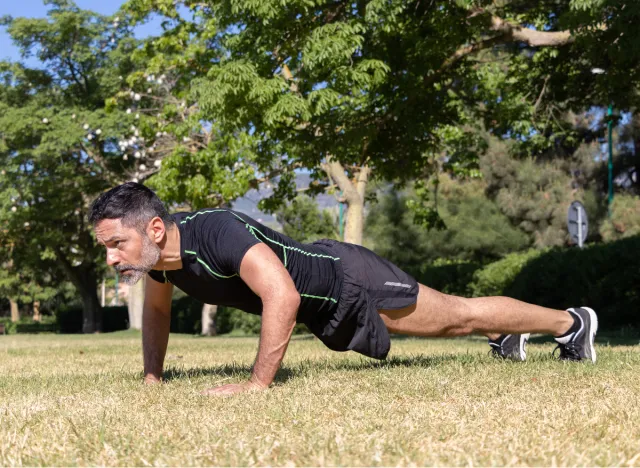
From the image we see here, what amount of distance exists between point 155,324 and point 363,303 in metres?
1.43

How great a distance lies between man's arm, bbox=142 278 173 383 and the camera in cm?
528

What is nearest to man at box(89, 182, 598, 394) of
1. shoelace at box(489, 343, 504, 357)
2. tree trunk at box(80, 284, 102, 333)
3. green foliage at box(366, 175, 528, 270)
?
shoelace at box(489, 343, 504, 357)

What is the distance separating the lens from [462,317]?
523cm

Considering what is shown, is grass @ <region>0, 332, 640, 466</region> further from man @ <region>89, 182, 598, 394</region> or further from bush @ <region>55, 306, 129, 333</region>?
bush @ <region>55, 306, 129, 333</region>

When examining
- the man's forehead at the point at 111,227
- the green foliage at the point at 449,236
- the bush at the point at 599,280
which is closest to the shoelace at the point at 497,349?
the man's forehead at the point at 111,227

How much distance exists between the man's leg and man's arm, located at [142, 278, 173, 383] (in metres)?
1.44

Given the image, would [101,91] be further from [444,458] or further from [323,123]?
[444,458]

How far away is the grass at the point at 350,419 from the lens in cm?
283

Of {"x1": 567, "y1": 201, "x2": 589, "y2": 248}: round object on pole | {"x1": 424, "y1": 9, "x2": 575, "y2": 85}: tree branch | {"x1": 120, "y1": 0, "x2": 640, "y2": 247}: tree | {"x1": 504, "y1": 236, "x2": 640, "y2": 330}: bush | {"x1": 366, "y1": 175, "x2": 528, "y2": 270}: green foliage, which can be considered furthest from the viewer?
{"x1": 366, "y1": 175, "x2": 528, "y2": 270}: green foliage

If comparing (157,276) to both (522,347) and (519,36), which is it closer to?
(522,347)

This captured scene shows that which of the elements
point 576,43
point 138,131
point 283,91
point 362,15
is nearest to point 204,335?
point 138,131

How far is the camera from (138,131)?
25.1 metres

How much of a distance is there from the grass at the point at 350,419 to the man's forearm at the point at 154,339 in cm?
14

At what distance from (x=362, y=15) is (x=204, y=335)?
17.8m
